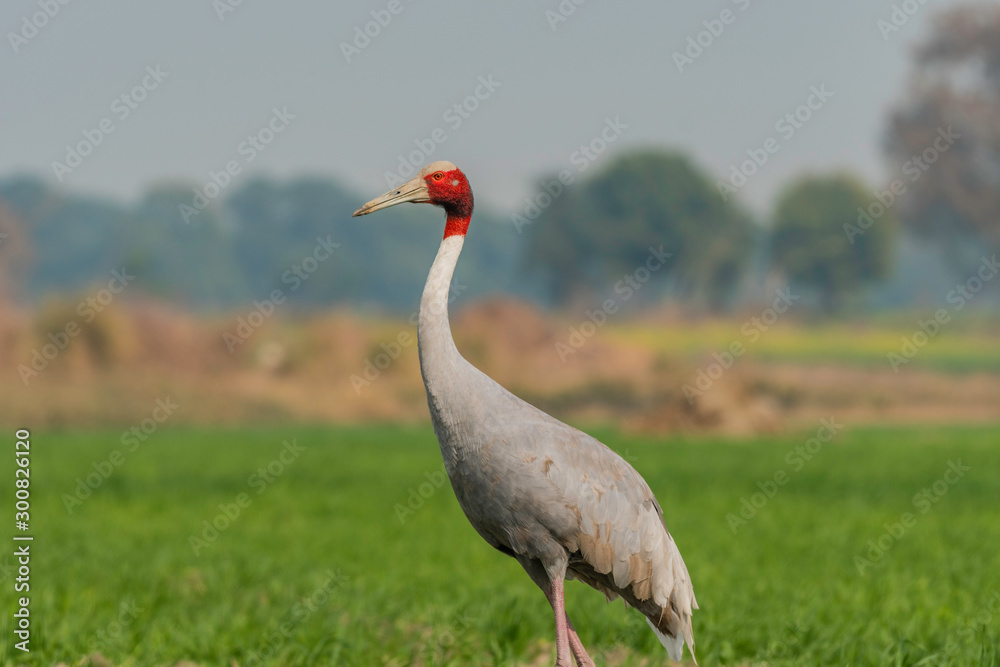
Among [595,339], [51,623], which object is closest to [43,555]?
[51,623]

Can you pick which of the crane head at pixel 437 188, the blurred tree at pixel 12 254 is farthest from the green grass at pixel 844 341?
the crane head at pixel 437 188

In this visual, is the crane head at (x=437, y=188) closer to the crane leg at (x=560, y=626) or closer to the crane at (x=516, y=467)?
the crane at (x=516, y=467)

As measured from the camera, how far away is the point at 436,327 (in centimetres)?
484

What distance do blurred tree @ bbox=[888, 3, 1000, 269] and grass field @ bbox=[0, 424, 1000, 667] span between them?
33670mm

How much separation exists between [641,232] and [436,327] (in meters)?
60.3

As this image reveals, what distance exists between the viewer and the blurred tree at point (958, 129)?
1972 inches

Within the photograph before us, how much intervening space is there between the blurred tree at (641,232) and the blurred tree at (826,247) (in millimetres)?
2728

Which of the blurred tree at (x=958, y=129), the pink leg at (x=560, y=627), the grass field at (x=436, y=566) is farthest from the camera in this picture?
the blurred tree at (x=958, y=129)

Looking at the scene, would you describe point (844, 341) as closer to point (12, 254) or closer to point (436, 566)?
point (12, 254)

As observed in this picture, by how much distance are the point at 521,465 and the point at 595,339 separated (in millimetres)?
35383

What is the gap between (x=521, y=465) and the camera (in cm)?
491

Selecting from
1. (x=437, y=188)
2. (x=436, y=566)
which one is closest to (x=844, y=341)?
(x=436, y=566)

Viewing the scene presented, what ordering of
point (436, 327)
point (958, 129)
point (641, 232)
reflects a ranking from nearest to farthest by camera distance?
point (436, 327) < point (958, 129) < point (641, 232)

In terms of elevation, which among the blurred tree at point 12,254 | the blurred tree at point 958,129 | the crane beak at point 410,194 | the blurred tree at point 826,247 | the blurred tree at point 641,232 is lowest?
the blurred tree at point 12,254
